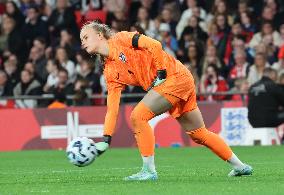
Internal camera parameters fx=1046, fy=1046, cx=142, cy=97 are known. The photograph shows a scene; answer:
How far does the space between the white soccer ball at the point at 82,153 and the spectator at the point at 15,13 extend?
14.6 metres

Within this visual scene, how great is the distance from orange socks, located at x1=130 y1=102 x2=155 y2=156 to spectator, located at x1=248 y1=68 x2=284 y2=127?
9.98 m

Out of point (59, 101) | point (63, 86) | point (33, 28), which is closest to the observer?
point (59, 101)

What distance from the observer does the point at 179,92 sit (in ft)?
39.5

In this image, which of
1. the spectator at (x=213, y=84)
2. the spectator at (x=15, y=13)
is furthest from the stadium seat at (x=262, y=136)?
the spectator at (x=15, y=13)

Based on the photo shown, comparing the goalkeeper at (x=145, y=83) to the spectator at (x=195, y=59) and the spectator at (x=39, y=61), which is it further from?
the spectator at (x=39, y=61)

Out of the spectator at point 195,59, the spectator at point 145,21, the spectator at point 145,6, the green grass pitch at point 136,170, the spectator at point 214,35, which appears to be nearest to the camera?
the green grass pitch at point 136,170

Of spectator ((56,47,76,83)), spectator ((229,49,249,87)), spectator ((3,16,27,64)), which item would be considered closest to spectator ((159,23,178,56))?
spectator ((229,49,249,87))

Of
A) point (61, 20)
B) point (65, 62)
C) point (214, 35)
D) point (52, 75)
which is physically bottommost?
point (52, 75)

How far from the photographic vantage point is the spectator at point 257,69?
22094mm

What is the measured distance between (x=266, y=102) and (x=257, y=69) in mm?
855

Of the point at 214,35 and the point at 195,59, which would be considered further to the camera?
the point at 214,35

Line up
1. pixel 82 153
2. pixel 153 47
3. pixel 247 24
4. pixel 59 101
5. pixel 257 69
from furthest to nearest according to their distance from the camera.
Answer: pixel 247 24, pixel 59 101, pixel 257 69, pixel 153 47, pixel 82 153

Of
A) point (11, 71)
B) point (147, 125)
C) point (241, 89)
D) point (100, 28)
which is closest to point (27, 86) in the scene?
point (11, 71)

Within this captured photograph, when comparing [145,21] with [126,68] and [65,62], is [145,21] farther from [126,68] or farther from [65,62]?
→ [126,68]
